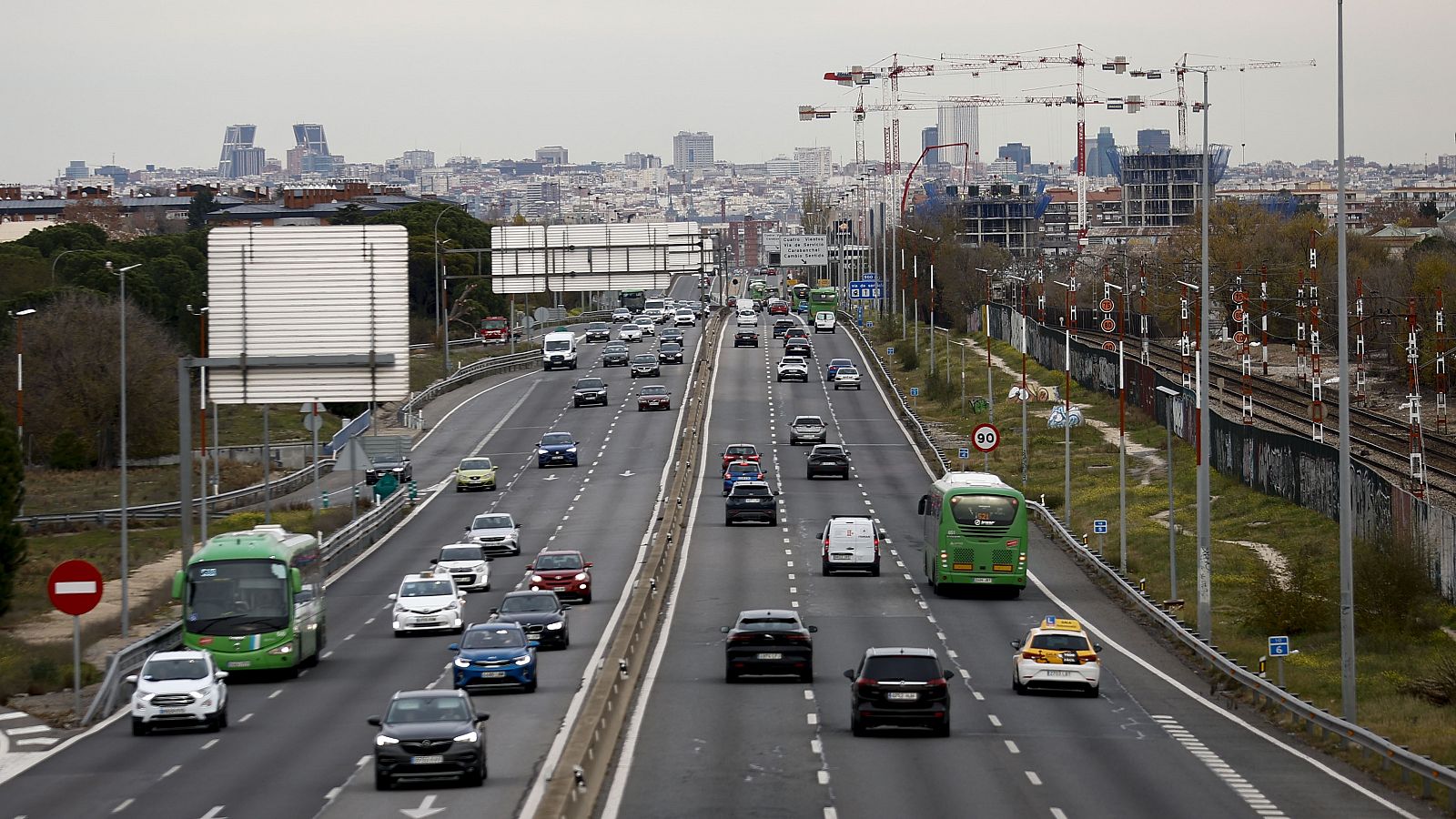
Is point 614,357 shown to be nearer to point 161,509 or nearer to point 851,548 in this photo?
point 161,509

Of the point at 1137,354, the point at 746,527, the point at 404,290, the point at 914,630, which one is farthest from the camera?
the point at 1137,354

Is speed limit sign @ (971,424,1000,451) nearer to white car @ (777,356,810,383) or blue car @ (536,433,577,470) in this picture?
blue car @ (536,433,577,470)

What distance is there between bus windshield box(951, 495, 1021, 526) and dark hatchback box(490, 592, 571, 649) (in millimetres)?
12266

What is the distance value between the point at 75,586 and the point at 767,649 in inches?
501

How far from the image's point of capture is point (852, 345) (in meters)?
139

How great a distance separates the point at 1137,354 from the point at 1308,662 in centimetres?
7665

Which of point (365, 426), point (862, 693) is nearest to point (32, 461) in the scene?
point (365, 426)

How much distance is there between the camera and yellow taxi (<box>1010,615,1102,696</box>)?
35.4 meters

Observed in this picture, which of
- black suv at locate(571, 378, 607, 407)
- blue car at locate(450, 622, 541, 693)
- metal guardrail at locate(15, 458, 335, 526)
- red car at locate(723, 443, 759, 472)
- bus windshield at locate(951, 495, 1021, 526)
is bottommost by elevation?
metal guardrail at locate(15, 458, 335, 526)

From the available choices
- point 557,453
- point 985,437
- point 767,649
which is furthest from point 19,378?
point 767,649

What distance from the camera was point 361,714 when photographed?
3347 cm

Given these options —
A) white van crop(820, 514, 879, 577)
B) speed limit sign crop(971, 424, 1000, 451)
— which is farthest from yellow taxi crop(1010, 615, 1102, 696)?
speed limit sign crop(971, 424, 1000, 451)

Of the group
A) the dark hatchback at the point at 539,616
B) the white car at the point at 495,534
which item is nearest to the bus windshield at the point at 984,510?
the dark hatchback at the point at 539,616

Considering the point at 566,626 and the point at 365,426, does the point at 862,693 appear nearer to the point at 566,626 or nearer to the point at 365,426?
the point at 566,626
